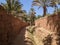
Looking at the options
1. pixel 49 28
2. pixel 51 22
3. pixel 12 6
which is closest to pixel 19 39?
pixel 49 28

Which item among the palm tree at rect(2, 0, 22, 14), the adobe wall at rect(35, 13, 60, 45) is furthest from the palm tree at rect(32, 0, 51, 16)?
the adobe wall at rect(35, 13, 60, 45)

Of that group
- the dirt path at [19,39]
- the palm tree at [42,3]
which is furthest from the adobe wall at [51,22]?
the palm tree at [42,3]

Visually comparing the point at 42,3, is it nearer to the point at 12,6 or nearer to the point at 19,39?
the point at 12,6

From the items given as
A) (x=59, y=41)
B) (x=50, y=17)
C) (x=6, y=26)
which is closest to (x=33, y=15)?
(x=50, y=17)

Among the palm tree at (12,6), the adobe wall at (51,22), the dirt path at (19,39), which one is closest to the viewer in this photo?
the dirt path at (19,39)

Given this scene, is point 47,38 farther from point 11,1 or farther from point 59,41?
point 11,1

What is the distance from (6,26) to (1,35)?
1.59m

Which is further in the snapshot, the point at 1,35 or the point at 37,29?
the point at 37,29

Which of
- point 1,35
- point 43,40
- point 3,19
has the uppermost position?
point 3,19

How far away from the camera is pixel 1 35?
12.7 metres

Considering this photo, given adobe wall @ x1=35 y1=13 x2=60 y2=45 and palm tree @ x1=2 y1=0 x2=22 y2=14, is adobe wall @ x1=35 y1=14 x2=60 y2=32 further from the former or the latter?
palm tree @ x1=2 y1=0 x2=22 y2=14

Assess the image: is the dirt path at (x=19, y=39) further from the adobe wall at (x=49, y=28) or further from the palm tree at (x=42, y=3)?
the palm tree at (x=42, y=3)

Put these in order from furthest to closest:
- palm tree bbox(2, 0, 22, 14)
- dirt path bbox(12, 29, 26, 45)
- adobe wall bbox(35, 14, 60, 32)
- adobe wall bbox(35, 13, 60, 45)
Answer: palm tree bbox(2, 0, 22, 14)
adobe wall bbox(35, 14, 60, 32)
adobe wall bbox(35, 13, 60, 45)
dirt path bbox(12, 29, 26, 45)

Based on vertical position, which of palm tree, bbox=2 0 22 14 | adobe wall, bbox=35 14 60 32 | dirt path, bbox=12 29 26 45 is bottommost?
dirt path, bbox=12 29 26 45
